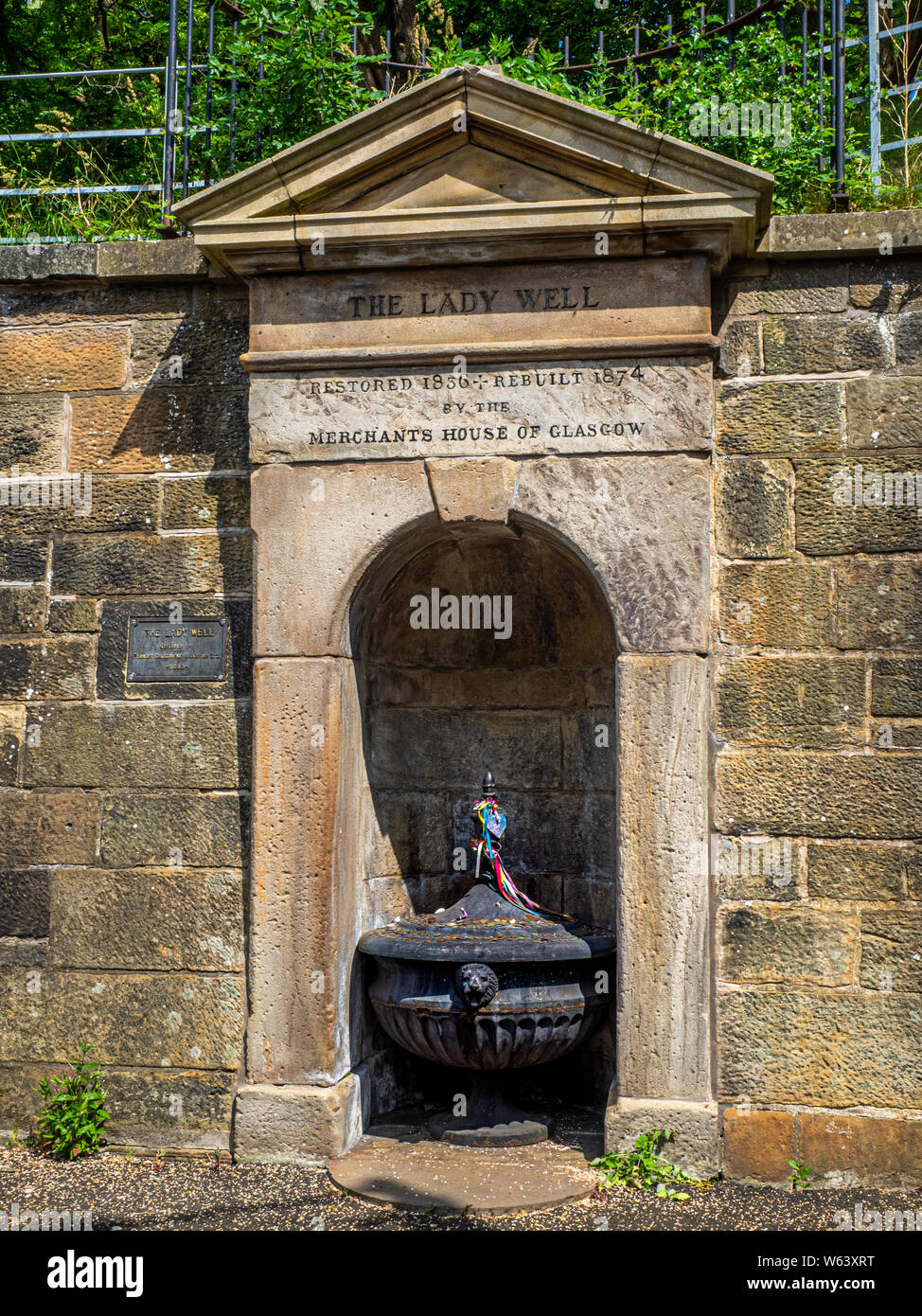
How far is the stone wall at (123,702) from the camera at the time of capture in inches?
179

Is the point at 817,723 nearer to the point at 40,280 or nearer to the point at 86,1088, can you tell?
the point at 86,1088

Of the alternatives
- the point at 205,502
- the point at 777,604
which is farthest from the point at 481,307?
the point at 777,604

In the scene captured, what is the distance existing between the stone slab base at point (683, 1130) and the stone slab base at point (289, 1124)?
0.98 metres

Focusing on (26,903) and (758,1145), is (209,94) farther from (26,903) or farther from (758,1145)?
(758,1145)

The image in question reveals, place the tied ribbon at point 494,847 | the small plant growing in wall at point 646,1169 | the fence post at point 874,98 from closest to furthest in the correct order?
the small plant growing in wall at point 646,1169
the tied ribbon at point 494,847
the fence post at point 874,98

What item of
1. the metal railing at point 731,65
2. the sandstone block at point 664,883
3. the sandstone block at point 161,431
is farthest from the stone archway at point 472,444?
the metal railing at point 731,65

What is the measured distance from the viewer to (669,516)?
4277 millimetres

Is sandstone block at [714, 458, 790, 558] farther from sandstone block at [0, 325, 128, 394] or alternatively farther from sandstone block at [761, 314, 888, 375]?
sandstone block at [0, 325, 128, 394]

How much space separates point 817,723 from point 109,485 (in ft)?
9.11

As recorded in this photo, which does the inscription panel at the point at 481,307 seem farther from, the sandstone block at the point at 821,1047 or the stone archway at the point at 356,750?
the sandstone block at the point at 821,1047

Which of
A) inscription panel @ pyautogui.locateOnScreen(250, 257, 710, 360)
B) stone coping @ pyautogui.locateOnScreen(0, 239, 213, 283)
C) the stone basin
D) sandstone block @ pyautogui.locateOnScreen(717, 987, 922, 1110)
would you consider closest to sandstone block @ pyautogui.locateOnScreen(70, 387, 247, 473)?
inscription panel @ pyautogui.locateOnScreen(250, 257, 710, 360)

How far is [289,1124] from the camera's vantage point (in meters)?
4.31

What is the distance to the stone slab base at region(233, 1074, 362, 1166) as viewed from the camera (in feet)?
14.1

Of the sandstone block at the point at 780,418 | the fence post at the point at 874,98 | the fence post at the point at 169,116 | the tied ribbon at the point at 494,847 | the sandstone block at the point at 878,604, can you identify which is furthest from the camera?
the fence post at the point at 169,116
